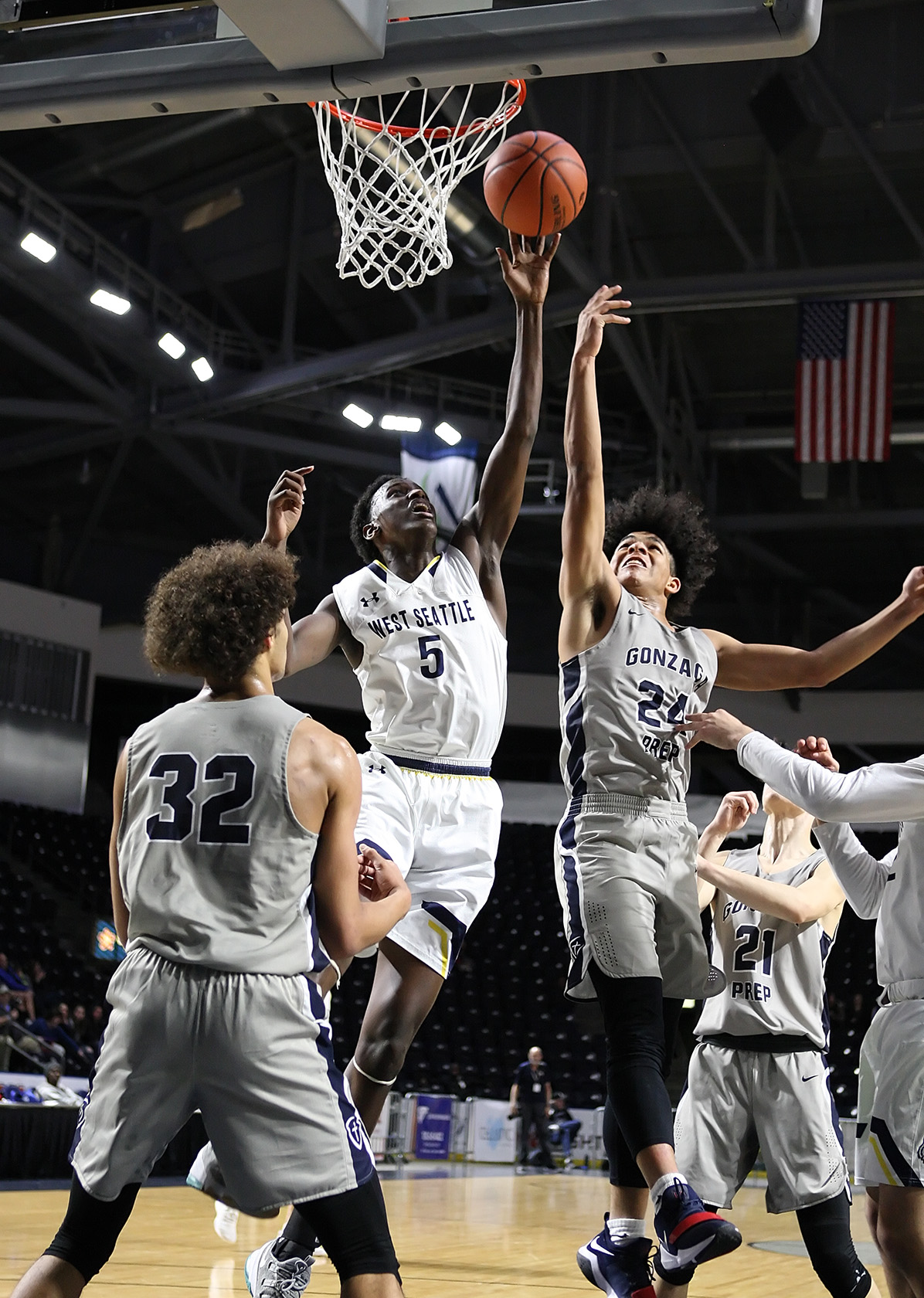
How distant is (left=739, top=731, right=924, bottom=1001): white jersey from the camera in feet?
12.6

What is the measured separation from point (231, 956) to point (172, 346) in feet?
48.4

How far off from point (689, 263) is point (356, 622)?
14.0 meters

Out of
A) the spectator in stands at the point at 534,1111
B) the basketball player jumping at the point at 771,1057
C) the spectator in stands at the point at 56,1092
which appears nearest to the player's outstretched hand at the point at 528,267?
the basketball player jumping at the point at 771,1057

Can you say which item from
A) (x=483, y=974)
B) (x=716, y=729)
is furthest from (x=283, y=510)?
(x=483, y=974)

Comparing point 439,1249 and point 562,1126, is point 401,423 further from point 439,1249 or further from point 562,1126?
point 439,1249

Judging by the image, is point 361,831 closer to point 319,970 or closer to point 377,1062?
point 377,1062

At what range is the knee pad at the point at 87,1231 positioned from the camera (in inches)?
107

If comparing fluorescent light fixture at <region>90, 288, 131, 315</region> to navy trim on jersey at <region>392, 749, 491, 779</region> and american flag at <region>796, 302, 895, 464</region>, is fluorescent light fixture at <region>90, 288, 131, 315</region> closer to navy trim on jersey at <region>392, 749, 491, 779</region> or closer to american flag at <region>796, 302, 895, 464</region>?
american flag at <region>796, 302, 895, 464</region>

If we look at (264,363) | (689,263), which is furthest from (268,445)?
(689,263)

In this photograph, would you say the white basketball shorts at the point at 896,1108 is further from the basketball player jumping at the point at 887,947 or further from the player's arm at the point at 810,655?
the player's arm at the point at 810,655

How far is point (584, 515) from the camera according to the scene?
3988 millimetres

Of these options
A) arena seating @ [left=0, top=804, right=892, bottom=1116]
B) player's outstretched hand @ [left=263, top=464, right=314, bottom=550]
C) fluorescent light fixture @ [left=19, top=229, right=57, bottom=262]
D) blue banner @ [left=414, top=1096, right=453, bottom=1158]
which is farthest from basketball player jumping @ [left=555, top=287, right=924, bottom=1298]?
arena seating @ [left=0, top=804, right=892, bottom=1116]

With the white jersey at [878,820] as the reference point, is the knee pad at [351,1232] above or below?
below

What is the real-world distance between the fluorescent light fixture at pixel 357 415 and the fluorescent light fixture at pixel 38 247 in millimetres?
4586
